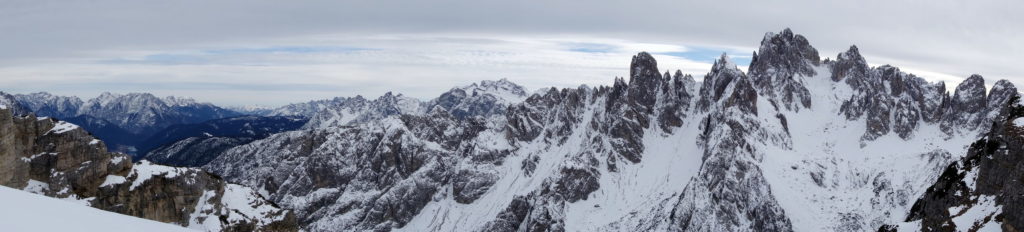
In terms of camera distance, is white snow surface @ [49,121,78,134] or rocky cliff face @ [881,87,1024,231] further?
white snow surface @ [49,121,78,134]

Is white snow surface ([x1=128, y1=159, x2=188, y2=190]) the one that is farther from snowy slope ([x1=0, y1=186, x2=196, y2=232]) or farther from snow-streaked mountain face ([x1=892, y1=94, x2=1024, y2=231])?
snow-streaked mountain face ([x1=892, y1=94, x2=1024, y2=231])

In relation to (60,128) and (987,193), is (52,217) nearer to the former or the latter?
(987,193)

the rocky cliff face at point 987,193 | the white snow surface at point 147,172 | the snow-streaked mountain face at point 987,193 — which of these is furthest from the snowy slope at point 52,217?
the white snow surface at point 147,172

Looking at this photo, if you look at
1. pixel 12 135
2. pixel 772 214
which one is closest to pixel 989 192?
pixel 12 135

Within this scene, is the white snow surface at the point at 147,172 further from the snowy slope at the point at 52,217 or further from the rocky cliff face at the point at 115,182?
the snowy slope at the point at 52,217

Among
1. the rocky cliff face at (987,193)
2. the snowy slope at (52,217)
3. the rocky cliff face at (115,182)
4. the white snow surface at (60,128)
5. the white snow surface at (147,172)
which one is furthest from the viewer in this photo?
the white snow surface at (147,172)

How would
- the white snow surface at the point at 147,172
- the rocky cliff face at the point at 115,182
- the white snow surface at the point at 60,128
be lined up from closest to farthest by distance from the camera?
the rocky cliff face at the point at 115,182, the white snow surface at the point at 60,128, the white snow surface at the point at 147,172

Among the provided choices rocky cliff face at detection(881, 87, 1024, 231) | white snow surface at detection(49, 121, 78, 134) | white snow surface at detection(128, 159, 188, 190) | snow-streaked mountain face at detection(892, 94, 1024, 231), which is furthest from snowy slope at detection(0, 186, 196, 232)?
white snow surface at detection(128, 159, 188, 190)
